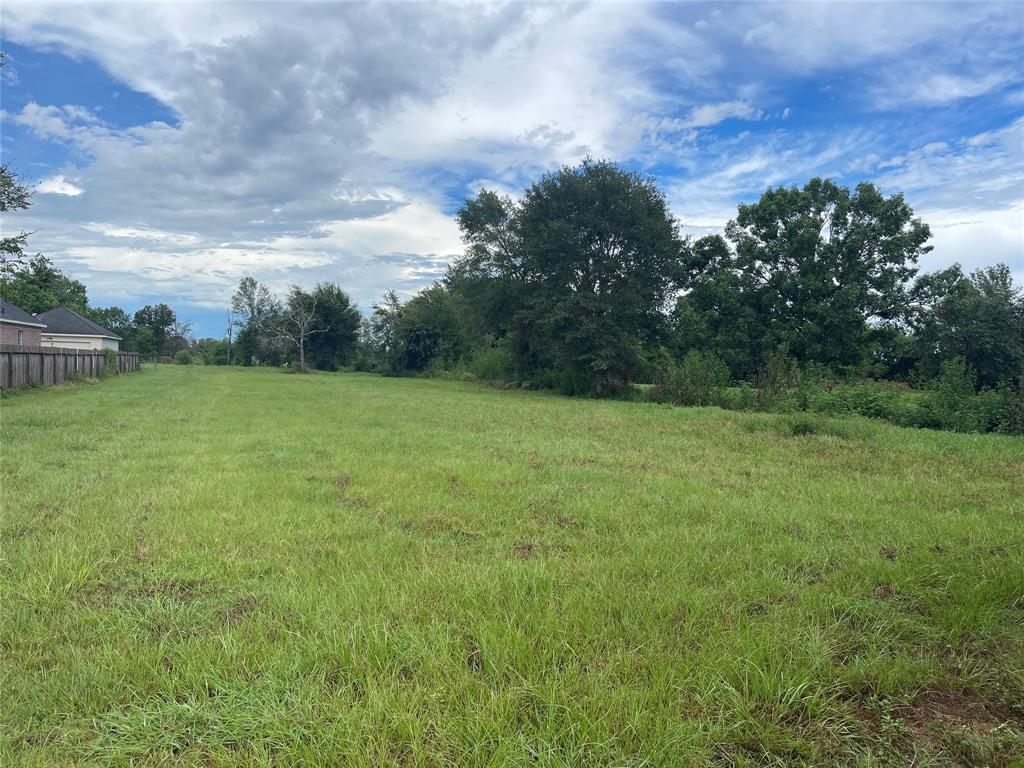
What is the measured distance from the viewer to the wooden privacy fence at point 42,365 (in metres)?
16.5

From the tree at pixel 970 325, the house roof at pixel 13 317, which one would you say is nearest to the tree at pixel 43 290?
the house roof at pixel 13 317

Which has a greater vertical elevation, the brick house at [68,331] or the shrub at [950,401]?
the brick house at [68,331]

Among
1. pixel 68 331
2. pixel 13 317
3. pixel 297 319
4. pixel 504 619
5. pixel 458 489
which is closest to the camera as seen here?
pixel 504 619

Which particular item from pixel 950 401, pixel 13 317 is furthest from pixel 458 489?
pixel 13 317

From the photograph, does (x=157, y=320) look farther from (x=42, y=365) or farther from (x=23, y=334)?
(x=42, y=365)

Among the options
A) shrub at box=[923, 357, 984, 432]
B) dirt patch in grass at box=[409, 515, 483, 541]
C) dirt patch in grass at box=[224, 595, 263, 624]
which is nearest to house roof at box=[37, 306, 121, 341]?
dirt patch in grass at box=[409, 515, 483, 541]

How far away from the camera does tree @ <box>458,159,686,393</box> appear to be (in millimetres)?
24203

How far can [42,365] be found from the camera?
1925 centimetres

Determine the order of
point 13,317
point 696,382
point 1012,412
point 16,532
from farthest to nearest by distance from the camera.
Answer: point 13,317, point 696,382, point 1012,412, point 16,532

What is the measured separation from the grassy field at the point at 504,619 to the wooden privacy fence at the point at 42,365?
13.8 meters

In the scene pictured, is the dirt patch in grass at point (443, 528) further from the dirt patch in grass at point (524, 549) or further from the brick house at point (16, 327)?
the brick house at point (16, 327)

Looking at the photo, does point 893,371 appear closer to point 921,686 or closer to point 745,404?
point 745,404

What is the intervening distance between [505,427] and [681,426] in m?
3.91

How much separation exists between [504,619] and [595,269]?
23746mm
